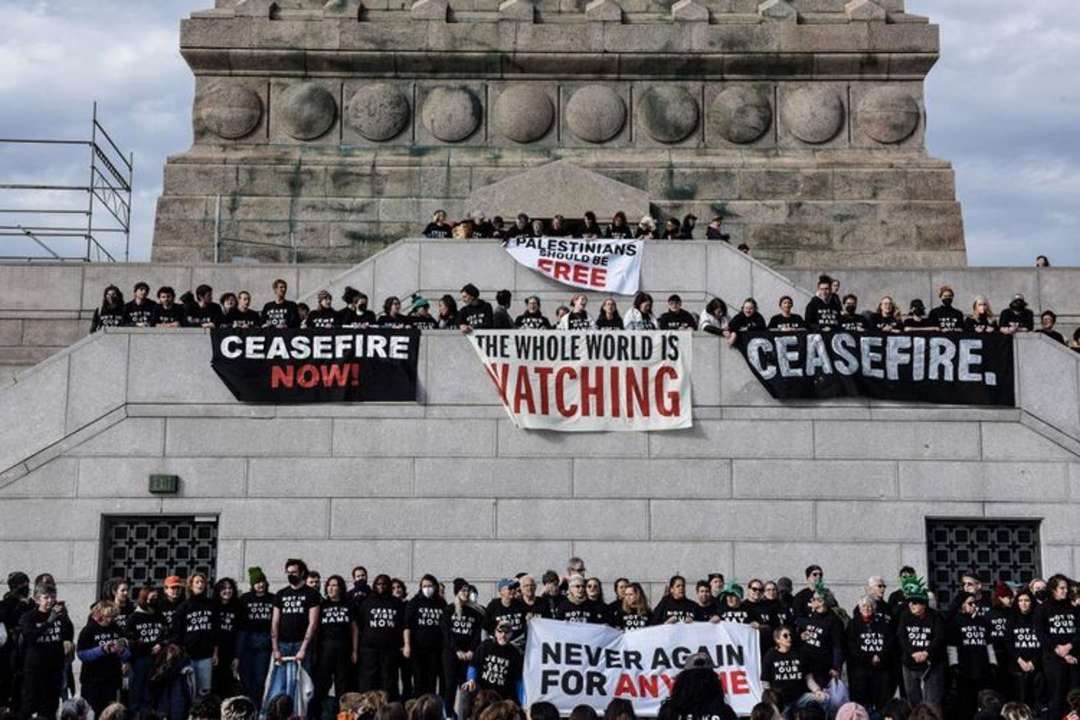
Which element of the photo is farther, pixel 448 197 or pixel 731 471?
pixel 448 197

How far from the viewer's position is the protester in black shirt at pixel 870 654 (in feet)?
55.2

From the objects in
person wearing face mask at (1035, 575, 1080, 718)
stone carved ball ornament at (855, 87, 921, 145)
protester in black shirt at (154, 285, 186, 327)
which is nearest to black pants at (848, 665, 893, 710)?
person wearing face mask at (1035, 575, 1080, 718)

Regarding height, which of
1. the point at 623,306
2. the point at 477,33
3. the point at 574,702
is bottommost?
the point at 574,702

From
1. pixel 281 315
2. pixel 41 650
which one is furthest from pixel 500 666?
pixel 281 315

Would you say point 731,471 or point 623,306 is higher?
point 623,306

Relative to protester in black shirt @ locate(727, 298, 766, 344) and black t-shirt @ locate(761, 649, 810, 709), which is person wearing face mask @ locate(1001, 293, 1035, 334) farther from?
black t-shirt @ locate(761, 649, 810, 709)

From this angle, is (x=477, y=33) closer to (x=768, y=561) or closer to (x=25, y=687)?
A: (x=768, y=561)

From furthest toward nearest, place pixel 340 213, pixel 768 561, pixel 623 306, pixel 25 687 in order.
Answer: pixel 340 213, pixel 623 306, pixel 768 561, pixel 25 687

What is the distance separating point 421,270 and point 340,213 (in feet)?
17.7

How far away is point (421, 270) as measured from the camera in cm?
2295

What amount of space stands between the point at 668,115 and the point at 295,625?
46.5 ft

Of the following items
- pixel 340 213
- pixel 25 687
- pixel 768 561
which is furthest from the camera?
pixel 340 213

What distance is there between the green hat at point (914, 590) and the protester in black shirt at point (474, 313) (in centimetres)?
601

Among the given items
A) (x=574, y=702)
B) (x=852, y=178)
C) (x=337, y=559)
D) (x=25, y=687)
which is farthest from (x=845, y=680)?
(x=852, y=178)
